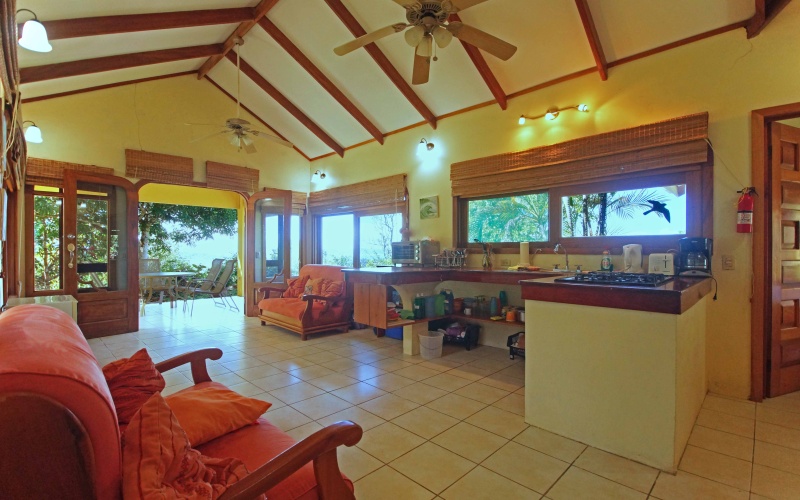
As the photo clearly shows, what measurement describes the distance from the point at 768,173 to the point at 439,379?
10.7 ft

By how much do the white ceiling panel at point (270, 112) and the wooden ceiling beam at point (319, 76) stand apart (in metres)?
1.41

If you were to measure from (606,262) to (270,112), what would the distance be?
5822 mm

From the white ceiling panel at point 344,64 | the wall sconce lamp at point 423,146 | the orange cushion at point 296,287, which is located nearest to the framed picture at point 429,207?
the wall sconce lamp at point 423,146

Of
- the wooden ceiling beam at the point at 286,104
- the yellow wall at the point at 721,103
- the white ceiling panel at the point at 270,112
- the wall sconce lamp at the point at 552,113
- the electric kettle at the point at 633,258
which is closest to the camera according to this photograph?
the yellow wall at the point at 721,103

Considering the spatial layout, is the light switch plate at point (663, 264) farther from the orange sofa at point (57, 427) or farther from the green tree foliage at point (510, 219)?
the orange sofa at point (57, 427)

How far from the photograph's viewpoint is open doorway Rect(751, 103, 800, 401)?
3020mm

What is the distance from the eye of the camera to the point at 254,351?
14.6 ft

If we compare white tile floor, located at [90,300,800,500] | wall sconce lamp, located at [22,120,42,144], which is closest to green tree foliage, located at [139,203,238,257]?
wall sconce lamp, located at [22,120,42,144]

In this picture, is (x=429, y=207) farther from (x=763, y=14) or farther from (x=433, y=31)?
(x=763, y=14)

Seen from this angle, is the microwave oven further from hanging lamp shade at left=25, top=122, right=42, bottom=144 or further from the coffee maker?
hanging lamp shade at left=25, top=122, right=42, bottom=144

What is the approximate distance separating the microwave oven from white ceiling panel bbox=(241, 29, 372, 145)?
7.18 feet

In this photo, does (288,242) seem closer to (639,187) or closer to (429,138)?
(429,138)

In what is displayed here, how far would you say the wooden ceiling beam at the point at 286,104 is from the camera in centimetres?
566

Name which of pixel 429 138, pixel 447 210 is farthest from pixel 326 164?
pixel 447 210
